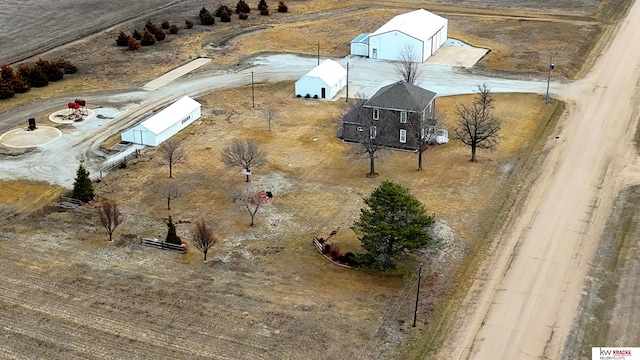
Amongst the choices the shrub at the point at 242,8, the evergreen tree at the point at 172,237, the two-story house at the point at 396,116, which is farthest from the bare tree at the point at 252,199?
the shrub at the point at 242,8

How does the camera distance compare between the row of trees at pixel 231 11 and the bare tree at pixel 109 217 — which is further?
the row of trees at pixel 231 11

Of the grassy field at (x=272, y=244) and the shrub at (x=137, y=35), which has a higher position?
the shrub at (x=137, y=35)

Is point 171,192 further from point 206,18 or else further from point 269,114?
point 206,18

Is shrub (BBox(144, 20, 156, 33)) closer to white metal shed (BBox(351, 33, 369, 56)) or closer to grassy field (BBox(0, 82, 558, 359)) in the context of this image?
white metal shed (BBox(351, 33, 369, 56))

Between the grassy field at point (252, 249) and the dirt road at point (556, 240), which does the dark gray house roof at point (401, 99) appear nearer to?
the grassy field at point (252, 249)

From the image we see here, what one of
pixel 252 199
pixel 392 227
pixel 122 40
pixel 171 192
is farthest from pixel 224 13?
pixel 392 227

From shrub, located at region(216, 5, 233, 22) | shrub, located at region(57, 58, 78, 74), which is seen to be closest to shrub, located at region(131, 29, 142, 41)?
shrub, located at region(57, 58, 78, 74)
